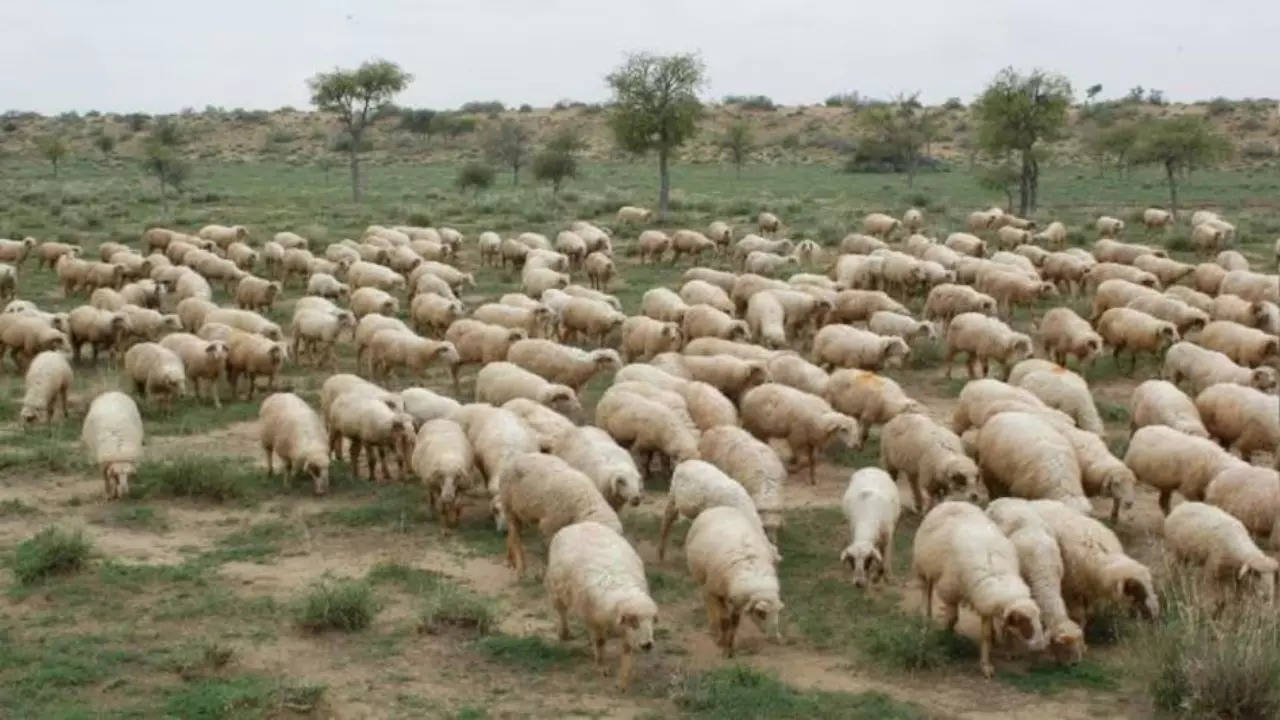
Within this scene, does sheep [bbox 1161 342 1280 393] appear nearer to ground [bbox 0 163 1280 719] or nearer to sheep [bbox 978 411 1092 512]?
ground [bbox 0 163 1280 719]

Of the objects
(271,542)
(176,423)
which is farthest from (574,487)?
(176,423)

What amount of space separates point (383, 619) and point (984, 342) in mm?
10463

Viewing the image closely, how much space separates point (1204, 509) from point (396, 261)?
60.5ft

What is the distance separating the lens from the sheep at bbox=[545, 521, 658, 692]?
8.32m

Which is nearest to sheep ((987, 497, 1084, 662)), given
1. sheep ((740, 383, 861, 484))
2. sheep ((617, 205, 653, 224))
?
sheep ((740, 383, 861, 484))

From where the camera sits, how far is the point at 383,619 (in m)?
9.67

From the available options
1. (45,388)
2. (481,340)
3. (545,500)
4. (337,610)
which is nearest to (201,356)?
(45,388)

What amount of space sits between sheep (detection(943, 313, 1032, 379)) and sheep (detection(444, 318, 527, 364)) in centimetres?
624

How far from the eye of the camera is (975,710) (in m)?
8.16

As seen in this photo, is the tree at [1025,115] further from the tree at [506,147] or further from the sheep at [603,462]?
the sheep at [603,462]

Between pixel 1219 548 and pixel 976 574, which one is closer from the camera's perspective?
pixel 976 574

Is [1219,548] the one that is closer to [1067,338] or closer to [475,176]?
[1067,338]

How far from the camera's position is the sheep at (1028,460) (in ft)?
36.0

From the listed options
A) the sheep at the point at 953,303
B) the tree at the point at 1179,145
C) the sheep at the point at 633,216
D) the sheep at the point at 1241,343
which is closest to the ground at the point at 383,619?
the sheep at the point at 1241,343
